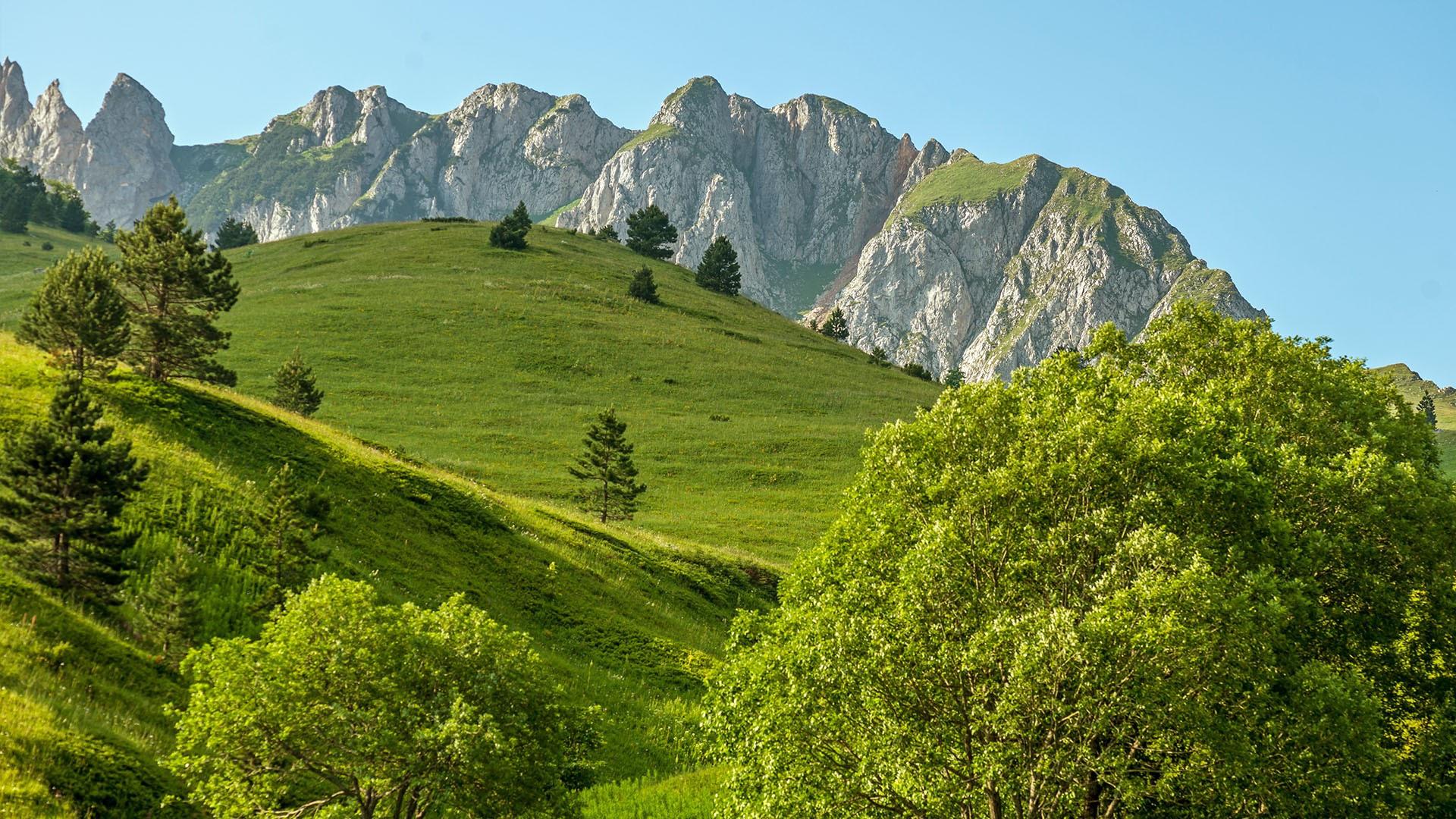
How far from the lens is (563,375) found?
99.1 meters

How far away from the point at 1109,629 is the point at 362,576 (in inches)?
999

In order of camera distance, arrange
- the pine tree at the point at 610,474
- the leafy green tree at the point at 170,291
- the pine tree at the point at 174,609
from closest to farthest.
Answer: the pine tree at the point at 174,609 < the leafy green tree at the point at 170,291 < the pine tree at the point at 610,474

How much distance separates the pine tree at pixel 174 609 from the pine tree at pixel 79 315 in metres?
15.0

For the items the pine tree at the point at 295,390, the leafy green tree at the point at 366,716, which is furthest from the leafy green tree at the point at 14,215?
the leafy green tree at the point at 366,716

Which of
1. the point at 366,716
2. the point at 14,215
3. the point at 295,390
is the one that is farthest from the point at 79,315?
the point at 14,215

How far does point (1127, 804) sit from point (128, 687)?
23375 millimetres

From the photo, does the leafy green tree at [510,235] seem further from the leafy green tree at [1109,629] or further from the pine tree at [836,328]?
the leafy green tree at [1109,629]

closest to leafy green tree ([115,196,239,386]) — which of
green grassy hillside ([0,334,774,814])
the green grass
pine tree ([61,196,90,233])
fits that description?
green grassy hillside ([0,334,774,814])

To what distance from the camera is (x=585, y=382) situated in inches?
3846

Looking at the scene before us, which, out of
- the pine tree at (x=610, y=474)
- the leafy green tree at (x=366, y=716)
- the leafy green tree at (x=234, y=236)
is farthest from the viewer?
the leafy green tree at (x=234, y=236)

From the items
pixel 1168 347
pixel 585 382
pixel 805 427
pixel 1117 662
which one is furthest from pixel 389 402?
pixel 1117 662

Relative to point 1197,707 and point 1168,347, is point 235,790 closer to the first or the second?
point 1197,707

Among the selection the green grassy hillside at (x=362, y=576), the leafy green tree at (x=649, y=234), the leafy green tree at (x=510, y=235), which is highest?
the leafy green tree at (x=649, y=234)

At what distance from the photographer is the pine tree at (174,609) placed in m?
22.2
